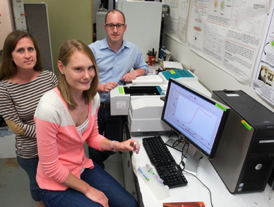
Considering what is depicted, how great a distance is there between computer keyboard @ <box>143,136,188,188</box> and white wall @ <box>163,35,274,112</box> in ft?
2.02

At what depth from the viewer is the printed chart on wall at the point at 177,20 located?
7.48ft

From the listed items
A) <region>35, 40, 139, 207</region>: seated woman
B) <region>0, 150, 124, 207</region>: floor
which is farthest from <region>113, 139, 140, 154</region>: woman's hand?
<region>0, 150, 124, 207</region>: floor

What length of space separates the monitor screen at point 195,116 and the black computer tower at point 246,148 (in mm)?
92

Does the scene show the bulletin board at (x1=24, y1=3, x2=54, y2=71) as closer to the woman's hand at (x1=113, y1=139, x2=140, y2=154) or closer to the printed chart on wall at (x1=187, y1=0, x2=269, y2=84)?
the printed chart on wall at (x1=187, y1=0, x2=269, y2=84)

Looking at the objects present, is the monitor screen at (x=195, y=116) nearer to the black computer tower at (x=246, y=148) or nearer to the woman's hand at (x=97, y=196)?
the black computer tower at (x=246, y=148)

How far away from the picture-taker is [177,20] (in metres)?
2.51

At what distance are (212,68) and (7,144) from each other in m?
2.11

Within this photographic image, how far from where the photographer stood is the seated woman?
973 mm

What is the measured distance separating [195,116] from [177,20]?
177 cm

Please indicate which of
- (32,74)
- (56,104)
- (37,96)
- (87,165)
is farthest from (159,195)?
(32,74)

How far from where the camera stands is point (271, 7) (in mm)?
1096

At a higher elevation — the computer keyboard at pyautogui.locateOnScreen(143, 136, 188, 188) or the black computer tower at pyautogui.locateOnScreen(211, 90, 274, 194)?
the black computer tower at pyautogui.locateOnScreen(211, 90, 274, 194)

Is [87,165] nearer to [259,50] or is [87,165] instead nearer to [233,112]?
[233,112]

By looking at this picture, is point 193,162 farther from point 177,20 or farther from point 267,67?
point 177,20
